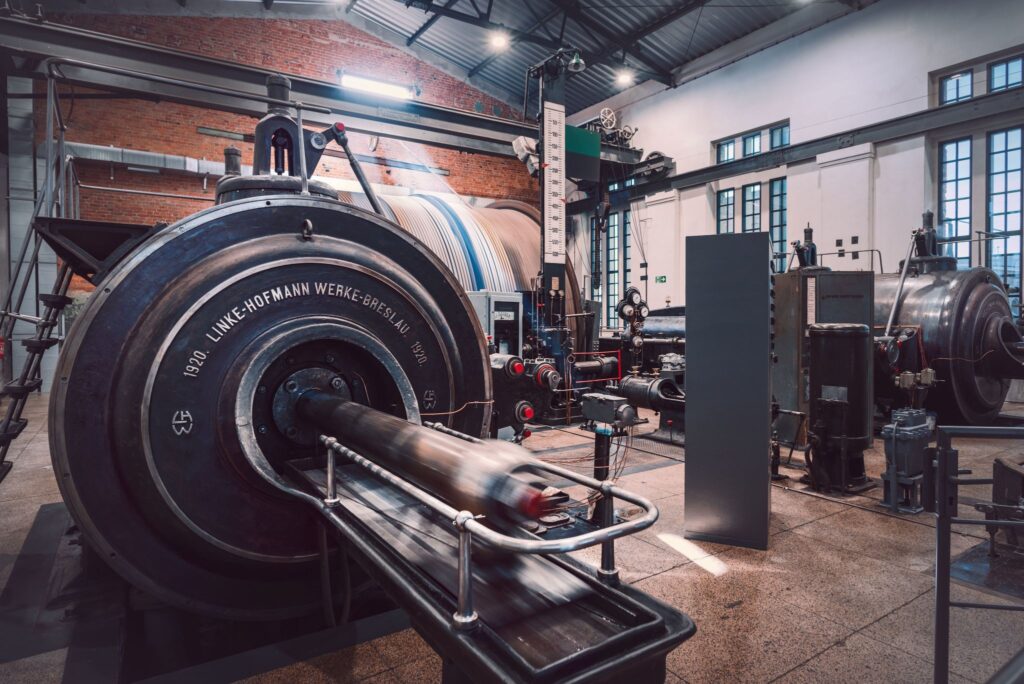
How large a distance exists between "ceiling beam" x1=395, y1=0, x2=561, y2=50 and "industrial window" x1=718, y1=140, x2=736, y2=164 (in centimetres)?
451

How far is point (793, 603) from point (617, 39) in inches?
534

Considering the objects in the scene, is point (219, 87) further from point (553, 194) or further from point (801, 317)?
point (801, 317)

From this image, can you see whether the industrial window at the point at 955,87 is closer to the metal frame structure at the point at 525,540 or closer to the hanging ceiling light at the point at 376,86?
the hanging ceiling light at the point at 376,86

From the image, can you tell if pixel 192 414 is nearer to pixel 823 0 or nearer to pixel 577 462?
pixel 577 462

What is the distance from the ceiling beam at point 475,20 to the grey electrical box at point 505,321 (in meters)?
8.30

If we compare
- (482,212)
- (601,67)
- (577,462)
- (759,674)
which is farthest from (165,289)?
(601,67)

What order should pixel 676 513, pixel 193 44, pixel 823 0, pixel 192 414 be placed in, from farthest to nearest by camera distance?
pixel 193 44 < pixel 823 0 < pixel 676 513 < pixel 192 414

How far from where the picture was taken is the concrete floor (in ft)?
7.35

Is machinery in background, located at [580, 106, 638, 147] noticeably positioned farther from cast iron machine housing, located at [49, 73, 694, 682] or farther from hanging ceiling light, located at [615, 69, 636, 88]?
cast iron machine housing, located at [49, 73, 694, 682]

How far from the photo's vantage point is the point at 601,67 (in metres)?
15.3

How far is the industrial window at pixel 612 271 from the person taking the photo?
1672 cm

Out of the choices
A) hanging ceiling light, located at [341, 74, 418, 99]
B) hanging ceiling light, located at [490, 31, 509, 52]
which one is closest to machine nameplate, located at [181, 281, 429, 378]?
hanging ceiling light, located at [490, 31, 509, 52]

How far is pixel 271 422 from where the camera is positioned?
217cm

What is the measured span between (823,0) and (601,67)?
523cm
